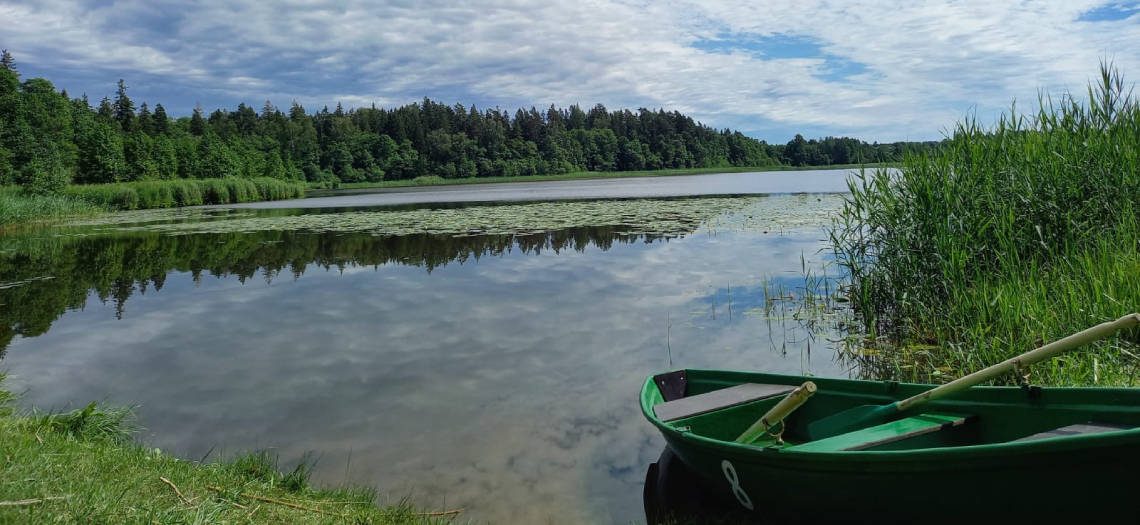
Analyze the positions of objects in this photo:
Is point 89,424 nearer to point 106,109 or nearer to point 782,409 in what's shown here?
point 782,409

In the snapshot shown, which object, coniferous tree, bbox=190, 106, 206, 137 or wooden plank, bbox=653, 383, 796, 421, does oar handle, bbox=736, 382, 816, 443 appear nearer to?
wooden plank, bbox=653, 383, 796, 421

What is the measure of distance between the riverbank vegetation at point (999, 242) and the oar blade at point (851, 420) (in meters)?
2.28

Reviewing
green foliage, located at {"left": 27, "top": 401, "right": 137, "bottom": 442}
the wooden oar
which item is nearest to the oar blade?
the wooden oar

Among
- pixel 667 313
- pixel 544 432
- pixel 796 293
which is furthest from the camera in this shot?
pixel 796 293

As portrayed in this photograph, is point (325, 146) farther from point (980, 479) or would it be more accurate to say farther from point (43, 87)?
point (980, 479)

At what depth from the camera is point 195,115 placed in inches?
3255

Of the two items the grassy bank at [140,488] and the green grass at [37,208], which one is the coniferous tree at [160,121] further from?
the grassy bank at [140,488]

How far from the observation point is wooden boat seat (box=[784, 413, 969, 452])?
3.31m

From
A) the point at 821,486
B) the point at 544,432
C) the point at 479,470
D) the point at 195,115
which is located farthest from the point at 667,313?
the point at 195,115

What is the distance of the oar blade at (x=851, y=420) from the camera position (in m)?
3.70

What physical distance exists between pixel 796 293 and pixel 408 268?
292 inches

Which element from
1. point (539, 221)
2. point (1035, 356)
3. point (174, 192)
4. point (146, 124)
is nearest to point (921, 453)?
point (1035, 356)

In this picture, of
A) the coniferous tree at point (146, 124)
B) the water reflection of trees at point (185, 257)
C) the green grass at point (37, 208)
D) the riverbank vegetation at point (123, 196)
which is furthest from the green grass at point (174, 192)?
the coniferous tree at point (146, 124)

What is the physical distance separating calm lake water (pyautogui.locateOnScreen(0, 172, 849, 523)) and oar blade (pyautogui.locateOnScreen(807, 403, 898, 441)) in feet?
A: 3.88
